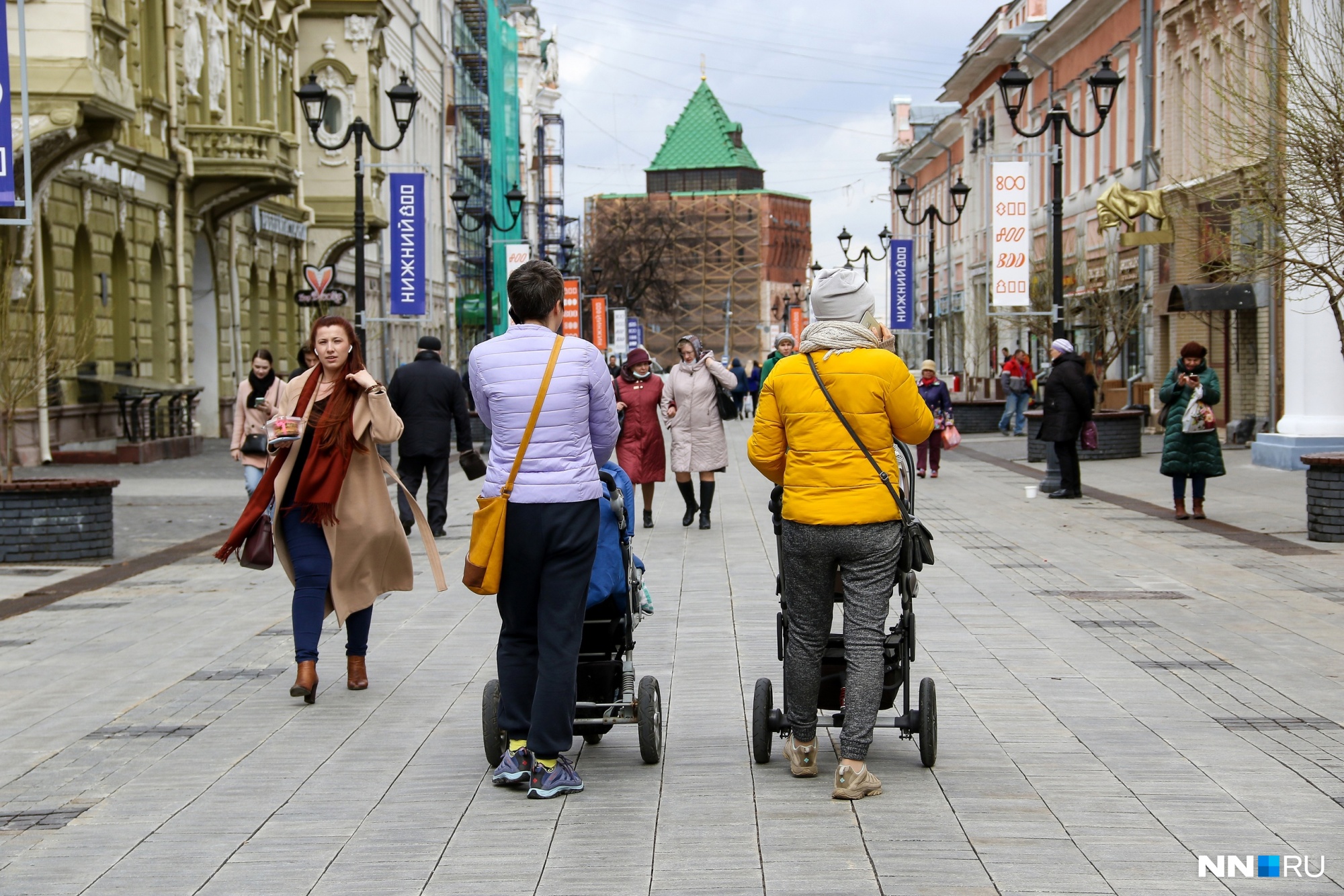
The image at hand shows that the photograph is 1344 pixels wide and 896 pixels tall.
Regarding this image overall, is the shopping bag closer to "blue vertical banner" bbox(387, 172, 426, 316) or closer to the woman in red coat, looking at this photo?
the woman in red coat

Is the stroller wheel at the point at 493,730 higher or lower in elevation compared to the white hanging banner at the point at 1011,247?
lower

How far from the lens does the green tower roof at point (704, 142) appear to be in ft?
475

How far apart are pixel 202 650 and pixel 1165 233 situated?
23.8 m

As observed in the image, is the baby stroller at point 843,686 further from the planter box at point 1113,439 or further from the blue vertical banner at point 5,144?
the planter box at point 1113,439

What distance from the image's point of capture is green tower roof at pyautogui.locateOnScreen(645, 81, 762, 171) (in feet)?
475

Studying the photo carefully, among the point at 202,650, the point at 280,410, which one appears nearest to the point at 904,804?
the point at 280,410

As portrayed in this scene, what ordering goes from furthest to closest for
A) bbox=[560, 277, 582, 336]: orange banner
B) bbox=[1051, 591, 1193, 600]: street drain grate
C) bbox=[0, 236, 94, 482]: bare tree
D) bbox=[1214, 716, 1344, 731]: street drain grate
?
bbox=[560, 277, 582, 336]: orange banner → bbox=[0, 236, 94, 482]: bare tree → bbox=[1051, 591, 1193, 600]: street drain grate → bbox=[1214, 716, 1344, 731]: street drain grate

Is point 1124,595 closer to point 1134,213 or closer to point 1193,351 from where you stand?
point 1193,351

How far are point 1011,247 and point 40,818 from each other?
22.9m

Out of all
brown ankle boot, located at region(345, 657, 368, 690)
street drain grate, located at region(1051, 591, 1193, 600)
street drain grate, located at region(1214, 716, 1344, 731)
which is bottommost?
street drain grate, located at region(1051, 591, 1193, 600)

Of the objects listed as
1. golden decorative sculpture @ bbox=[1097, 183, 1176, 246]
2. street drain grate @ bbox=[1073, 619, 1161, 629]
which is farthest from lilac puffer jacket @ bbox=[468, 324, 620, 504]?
golden decorative sculpture @ bbox=[1097, 183, 1176, 246]

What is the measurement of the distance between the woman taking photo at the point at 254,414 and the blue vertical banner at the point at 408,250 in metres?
14.2

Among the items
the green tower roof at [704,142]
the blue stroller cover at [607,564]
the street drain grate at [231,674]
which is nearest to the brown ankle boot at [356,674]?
the street drain grate at [231,674]

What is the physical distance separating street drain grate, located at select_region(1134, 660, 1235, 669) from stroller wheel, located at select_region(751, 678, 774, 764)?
9.38 feet
